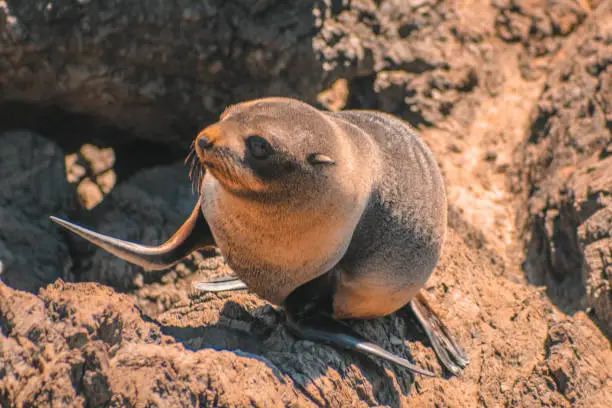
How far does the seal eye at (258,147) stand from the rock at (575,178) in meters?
2.75

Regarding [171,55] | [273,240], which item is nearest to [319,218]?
[273,240]

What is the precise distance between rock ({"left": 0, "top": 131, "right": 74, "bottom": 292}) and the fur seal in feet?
4.66

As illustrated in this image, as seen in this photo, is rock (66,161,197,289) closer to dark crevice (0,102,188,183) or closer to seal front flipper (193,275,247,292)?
dark crevice (0,102,188,183)

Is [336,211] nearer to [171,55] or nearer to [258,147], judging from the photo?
[258,147]

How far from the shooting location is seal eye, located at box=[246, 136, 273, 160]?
3.76 m

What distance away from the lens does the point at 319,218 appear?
398 cm

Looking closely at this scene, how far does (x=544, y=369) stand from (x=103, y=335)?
2.57 m

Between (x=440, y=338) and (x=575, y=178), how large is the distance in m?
2.14

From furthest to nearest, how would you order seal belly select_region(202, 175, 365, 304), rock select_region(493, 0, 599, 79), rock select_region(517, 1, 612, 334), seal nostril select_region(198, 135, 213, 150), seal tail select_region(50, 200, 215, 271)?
rock select_region(493, 0, 599, 79) → rock select_region(517, 1, 612, 334) → seal tail select_region(50, 200, 215, 271) → seal belly select_region(202, 175, 365, 304) → seal nostril select_region(198, 135, 213, 150)

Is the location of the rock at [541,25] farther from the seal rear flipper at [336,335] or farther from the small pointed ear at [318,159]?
the small pointed ear at [318,159]

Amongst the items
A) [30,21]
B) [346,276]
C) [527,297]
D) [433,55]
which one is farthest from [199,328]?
[433,55]

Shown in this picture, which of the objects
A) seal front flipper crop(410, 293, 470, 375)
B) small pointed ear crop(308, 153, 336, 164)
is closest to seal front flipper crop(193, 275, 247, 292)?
seal front flipper crop(410, 293, 470, 375)

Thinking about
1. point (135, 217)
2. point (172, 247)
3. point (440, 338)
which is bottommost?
point (135, 217)

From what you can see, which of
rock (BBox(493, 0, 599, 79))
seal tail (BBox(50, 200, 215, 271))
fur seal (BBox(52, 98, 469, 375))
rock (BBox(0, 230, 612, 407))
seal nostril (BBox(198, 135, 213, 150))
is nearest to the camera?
rock (BBox(0, 230, 612, 407))
